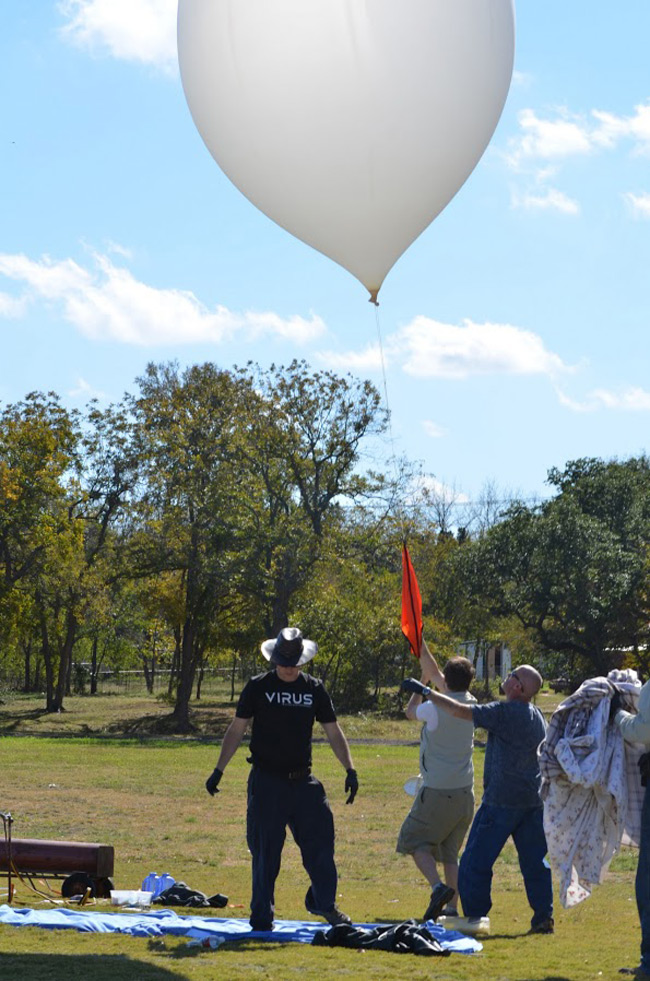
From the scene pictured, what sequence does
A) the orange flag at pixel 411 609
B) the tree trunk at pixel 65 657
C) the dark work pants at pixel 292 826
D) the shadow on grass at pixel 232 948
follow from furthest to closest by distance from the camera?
the tree trunk at pixel 65 657 < the orange flag at pixel 411 609 < the dark work pants at pixel 292 826 < the shadow on grass at pixel 232 948

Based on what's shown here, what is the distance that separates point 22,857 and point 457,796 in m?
3.29

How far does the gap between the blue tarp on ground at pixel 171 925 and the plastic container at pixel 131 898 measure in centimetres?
59

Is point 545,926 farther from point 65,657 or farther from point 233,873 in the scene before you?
point 65,657

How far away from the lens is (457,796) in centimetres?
863

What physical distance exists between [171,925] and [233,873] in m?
3.37

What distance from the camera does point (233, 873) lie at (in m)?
11.1

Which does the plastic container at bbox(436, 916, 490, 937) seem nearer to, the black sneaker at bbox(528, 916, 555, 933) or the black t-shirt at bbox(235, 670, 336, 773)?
the black sneaker at bbox(528, 916, 555, 933)

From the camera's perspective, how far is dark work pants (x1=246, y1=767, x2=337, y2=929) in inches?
311

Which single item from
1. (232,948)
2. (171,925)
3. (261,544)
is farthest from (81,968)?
(261,544)

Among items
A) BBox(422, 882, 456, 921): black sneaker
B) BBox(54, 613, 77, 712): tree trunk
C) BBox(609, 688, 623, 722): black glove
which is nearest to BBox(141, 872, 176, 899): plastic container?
BBox(422, 882, 456, 921): black sneaker

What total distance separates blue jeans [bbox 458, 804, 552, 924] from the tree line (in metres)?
21.5

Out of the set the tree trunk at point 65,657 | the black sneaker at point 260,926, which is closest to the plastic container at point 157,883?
the black sneaker at point 260,926

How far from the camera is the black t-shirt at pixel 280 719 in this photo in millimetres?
7957

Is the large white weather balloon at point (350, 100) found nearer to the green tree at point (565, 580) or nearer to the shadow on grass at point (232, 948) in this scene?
the shadow on grass at point (232, 948)
